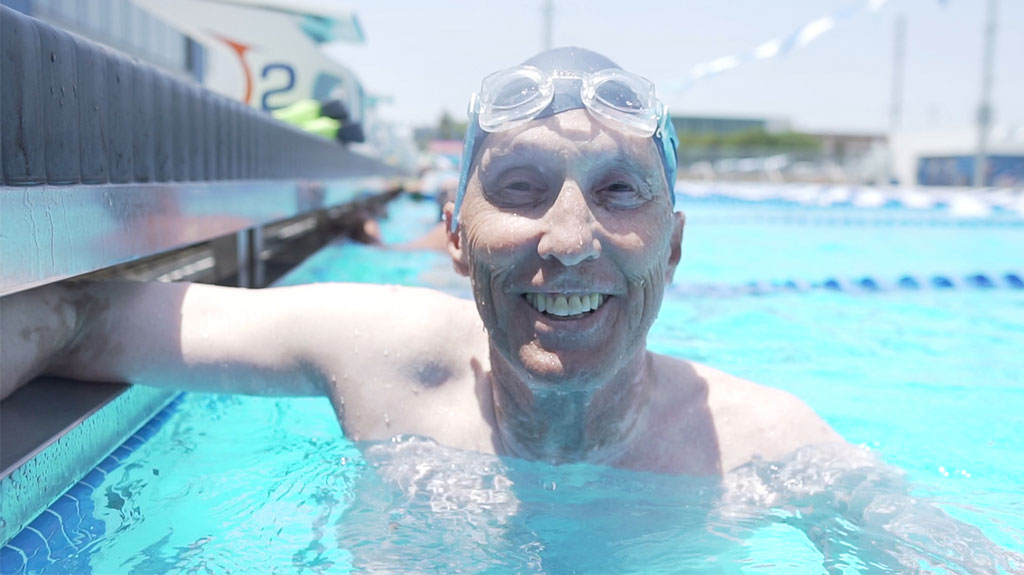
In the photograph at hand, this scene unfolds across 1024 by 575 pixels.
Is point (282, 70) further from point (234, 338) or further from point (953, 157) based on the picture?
point (953, 157)

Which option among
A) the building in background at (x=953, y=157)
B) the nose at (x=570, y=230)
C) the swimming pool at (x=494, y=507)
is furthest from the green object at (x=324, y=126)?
the building in background at (x=953, y=157)

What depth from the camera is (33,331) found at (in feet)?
6.30

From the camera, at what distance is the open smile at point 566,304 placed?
171 cm

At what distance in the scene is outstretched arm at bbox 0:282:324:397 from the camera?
2031 millimetres

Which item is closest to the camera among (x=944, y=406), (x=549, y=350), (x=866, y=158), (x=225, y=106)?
(x=549, y=350)

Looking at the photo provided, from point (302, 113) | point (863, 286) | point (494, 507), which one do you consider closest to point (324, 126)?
point (302, 113)

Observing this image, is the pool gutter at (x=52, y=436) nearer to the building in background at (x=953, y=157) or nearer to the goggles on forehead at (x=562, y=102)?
the goggles on forehead at (x=562, y=102)

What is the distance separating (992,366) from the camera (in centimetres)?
473

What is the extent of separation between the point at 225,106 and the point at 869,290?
509 cm

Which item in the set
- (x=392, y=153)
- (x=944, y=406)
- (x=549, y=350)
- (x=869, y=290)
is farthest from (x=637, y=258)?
(x=392, y=153)

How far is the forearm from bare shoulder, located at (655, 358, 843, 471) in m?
1.56

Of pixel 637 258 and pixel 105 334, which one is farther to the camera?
pixel 105 334

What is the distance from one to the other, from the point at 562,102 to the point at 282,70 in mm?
7800

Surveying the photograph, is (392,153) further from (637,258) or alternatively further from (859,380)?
(637,258)
